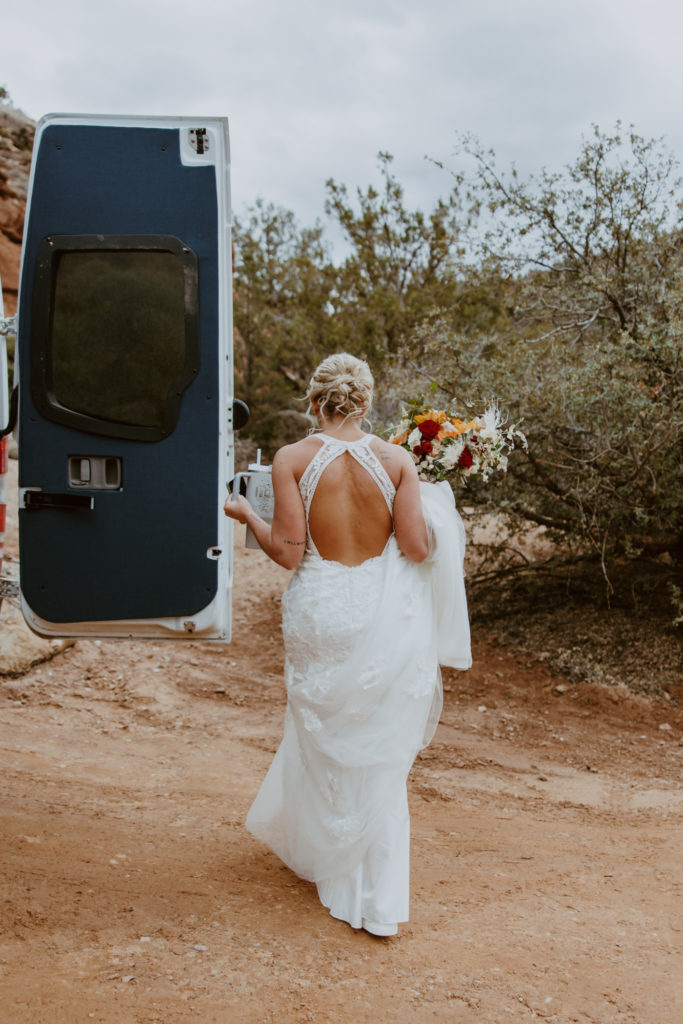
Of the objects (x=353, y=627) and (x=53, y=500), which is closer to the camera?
(x=353, y=627)

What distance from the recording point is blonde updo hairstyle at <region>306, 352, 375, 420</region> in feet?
11.0

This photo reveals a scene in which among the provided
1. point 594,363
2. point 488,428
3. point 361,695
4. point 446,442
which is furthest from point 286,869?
point 594,363

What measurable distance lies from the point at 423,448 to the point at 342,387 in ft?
1.96

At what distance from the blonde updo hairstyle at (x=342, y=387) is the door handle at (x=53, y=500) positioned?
951mm

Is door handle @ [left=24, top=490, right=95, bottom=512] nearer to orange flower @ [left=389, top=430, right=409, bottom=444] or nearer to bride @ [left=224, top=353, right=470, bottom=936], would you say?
bride @ [left=224, top=353, right=470, bottom=936]

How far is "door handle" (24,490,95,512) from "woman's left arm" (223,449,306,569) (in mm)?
557

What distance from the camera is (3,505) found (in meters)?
4.02

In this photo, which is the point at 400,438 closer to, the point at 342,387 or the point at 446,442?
the point at 446,442

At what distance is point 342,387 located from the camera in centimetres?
334

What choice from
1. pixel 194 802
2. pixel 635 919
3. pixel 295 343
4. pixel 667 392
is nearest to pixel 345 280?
pixel 295 343

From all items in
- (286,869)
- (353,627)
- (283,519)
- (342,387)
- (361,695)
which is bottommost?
(286,869)

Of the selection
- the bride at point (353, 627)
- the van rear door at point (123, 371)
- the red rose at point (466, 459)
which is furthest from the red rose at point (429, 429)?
the van rear door at point (123, 371)

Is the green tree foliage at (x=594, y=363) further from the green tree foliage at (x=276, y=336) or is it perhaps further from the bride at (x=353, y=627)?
the green tree foliage at (x=276, y=336)

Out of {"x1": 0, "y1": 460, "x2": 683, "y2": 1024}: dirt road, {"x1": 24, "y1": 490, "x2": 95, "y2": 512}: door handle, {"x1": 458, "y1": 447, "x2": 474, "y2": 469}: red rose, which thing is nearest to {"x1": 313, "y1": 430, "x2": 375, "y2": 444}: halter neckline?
{"x1": 458, "y1": 447, "x2": 474, "y2": 469}: red rose
